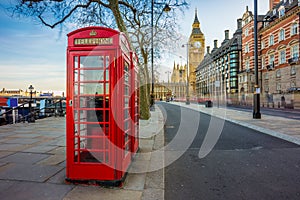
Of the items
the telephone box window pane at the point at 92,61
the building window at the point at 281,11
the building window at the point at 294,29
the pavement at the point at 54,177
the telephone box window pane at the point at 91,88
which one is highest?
the building window at the point at 281,11

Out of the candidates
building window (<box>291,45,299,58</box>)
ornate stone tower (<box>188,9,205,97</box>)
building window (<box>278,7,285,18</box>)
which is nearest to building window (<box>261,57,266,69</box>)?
building window (<box>291,45,299,58</box>)

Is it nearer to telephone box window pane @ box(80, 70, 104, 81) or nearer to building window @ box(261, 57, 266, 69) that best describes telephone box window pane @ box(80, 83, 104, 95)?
telephone box window pane @ box(80, 70, 104, 81)

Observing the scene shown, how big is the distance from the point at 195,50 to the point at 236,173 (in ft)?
357

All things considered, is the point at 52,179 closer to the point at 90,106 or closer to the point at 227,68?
the point at 90,106

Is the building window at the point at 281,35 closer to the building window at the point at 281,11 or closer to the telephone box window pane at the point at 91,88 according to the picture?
the building window at the point at 281,11

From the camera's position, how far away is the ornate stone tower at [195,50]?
342 feet

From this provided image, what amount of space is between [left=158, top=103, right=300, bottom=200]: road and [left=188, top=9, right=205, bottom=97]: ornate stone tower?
98.6m

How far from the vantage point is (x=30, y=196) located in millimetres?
2969

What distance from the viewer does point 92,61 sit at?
3.41 meters

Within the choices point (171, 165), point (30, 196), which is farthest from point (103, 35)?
point (171, 165)

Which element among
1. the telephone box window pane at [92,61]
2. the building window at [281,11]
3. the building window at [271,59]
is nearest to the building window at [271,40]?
the building window at [271,59]

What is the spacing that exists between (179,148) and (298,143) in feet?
13.0

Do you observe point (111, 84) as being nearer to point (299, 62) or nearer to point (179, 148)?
point (179, 148)

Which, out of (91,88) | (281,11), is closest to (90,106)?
(91,88)
